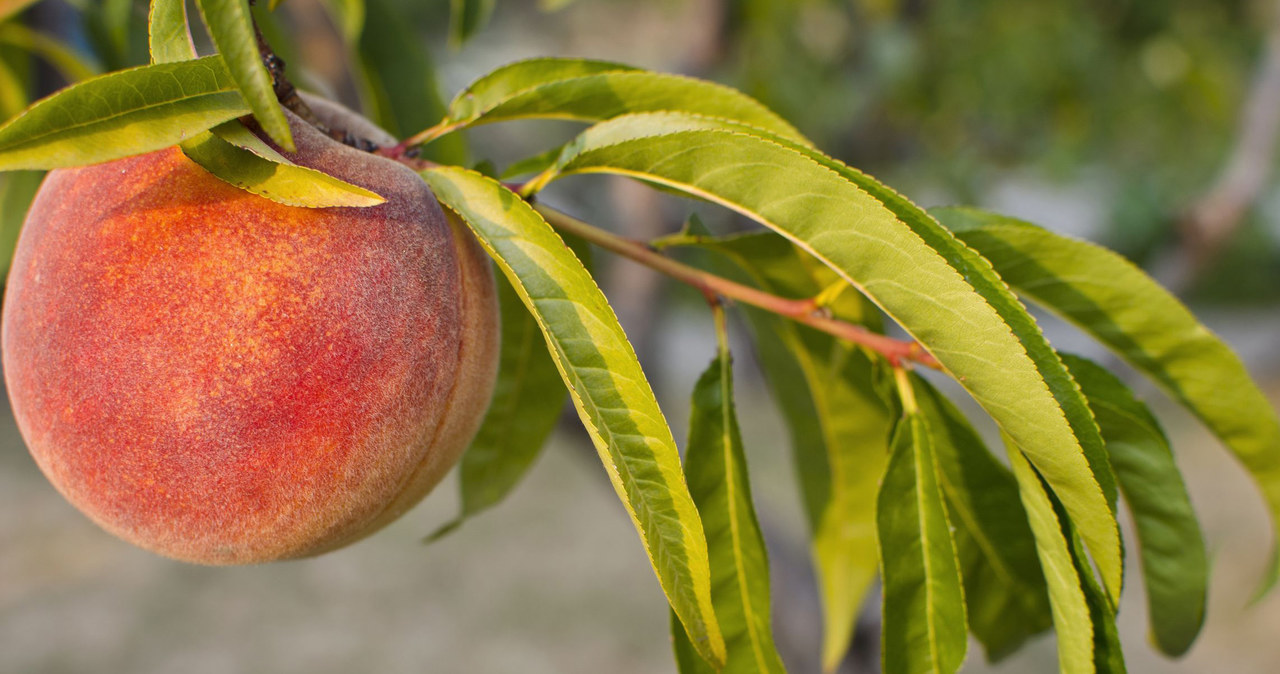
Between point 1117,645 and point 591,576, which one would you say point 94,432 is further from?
point 591,576

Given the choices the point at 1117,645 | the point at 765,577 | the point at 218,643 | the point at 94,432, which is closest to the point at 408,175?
the point at 94,432

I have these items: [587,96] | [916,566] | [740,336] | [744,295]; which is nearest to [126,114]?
[587,96]

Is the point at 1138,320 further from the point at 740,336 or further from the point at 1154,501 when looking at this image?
the point at 740,336

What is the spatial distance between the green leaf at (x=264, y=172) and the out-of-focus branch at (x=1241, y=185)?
1740 mm

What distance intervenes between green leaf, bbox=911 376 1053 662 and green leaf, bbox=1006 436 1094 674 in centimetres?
10

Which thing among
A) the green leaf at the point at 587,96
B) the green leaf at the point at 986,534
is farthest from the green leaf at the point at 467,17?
the green leaf at the point at 986,534

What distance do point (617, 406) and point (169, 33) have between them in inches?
11.2

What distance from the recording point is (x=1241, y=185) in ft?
5.76

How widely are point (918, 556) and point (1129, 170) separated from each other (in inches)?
199

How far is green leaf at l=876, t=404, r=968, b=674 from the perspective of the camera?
56 cm

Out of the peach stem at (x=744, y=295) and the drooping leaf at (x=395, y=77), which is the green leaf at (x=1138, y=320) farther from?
the drooping leaf at (x=395, y=77)

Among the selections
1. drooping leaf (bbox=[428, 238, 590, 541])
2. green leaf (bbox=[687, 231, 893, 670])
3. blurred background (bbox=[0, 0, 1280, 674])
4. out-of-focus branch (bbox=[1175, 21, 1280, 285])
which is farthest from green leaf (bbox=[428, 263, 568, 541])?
out-of-focus branch (bbox=[1175, 21, 1280, 285])

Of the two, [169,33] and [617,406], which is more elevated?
[169,33]

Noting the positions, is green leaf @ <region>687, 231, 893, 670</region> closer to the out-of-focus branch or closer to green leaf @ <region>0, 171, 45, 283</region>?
green leaf @ <region>0, 171, 45, 283</region>
